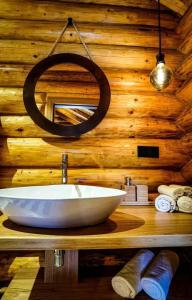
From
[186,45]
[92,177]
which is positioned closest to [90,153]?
[92,177]

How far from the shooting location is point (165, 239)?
0.90 m

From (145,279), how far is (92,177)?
0.71 m

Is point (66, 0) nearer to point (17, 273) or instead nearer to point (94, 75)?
point (94, 75)

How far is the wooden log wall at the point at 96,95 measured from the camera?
156 cm

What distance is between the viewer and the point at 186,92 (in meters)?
1.54

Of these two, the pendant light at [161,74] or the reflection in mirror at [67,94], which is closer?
the pendant light at [161,74]

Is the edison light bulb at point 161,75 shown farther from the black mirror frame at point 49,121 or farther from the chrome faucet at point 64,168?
the chrome faucet at point 64,168

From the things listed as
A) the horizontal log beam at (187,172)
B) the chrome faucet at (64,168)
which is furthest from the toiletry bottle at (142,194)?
the chrome faucet at (64,168)

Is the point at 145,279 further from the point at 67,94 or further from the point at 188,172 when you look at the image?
the point at 67,94

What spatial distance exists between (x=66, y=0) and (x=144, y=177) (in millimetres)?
1431

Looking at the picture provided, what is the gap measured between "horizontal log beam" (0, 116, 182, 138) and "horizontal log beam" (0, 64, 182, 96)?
23cm

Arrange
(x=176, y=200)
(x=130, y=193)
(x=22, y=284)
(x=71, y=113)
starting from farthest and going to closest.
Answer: (x=71, y=113) → (x=130, y=193) → (x=176, y=200) → (x=22, y=284)

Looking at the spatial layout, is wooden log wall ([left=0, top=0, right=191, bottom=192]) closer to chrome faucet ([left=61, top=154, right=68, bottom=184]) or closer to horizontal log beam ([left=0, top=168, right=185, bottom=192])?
horizontal log beam ([left=0, top=168, right=185, bottom=192])

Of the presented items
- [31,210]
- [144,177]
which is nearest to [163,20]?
[144,177]
